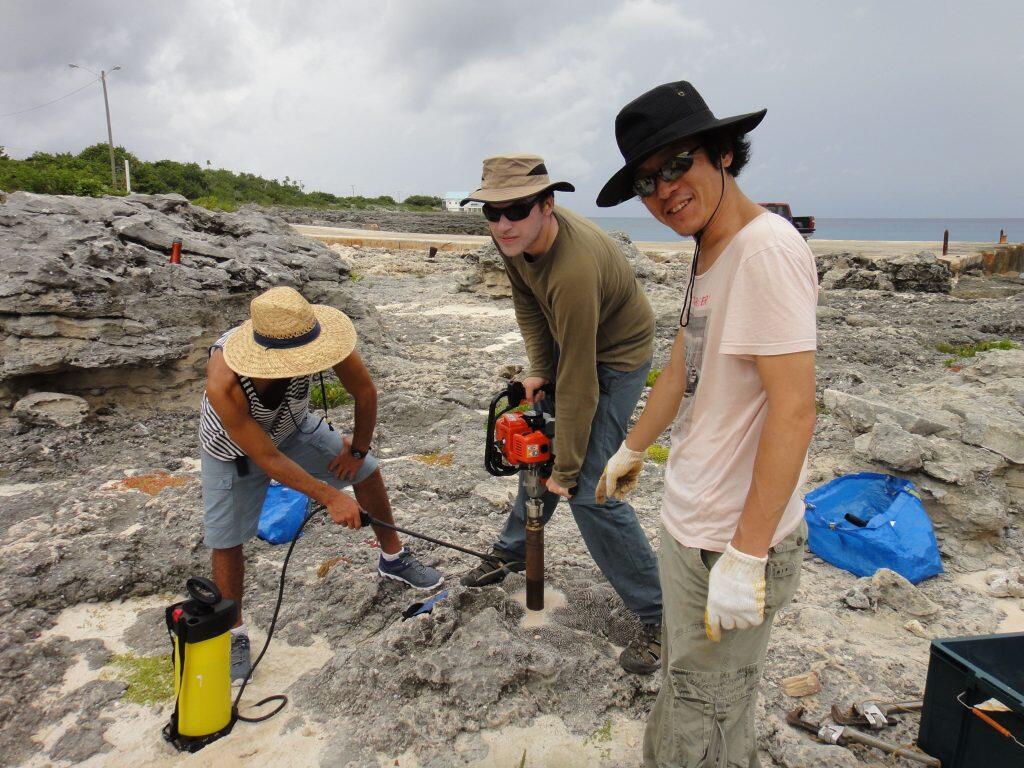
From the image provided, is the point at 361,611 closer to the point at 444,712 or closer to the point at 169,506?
the point at 444,712

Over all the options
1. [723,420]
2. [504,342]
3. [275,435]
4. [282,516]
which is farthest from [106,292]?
[723,420]

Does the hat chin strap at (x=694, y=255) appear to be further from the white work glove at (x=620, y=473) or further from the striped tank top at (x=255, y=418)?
the striped tank top at (x=255, y=418)

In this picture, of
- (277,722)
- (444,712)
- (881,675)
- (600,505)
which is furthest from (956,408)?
(277,722)

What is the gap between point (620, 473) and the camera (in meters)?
2.37

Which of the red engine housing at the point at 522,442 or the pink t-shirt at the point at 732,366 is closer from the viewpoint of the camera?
the pink t-shirt at the point at 732,366

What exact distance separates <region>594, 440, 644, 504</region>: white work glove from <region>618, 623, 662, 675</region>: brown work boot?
78 centimetres

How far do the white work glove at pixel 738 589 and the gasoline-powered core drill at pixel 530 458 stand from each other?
1.32 metres

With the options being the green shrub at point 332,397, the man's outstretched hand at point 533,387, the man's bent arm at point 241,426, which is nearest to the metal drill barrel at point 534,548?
the man's outstretched hand at point 533,387

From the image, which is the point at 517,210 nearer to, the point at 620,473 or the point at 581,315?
the point at 581,315

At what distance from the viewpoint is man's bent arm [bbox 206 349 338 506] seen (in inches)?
99.4

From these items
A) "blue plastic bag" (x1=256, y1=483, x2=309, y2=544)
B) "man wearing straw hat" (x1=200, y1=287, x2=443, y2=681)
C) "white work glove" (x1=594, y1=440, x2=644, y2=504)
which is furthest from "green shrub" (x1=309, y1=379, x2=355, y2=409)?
"white work glove" (x1=594, y1=440, x2=644, y2=504)

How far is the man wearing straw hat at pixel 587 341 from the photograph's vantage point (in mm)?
2473

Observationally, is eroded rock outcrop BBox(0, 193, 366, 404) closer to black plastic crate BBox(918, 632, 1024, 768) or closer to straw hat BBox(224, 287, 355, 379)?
straw hat BBox(224, 287, 355, 379)

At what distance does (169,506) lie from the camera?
Result: 4.07 meters
